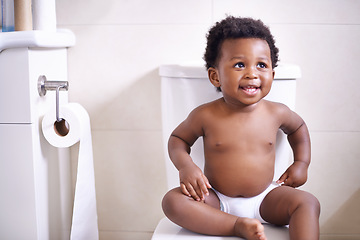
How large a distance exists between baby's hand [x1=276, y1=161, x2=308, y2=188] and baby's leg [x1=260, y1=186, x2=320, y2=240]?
0.19 ft

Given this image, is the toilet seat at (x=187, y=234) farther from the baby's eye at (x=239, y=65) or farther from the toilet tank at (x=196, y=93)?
the baby's eye at (x=239, y=65)

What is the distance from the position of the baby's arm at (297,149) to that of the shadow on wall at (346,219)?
40 cm

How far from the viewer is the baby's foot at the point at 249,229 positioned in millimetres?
831

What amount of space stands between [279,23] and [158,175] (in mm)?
591

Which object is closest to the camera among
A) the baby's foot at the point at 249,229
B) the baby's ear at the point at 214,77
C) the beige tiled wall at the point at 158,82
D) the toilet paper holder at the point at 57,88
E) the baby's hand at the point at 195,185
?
the baby's foot at the point at 249,229

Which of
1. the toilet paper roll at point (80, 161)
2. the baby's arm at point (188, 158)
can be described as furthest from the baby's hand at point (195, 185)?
the toilet paper roll at point (80, 161)

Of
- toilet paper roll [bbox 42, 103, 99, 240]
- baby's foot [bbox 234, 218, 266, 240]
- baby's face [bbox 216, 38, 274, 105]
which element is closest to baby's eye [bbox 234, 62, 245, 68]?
baby's face [bbox 216, 38, 274, 105]

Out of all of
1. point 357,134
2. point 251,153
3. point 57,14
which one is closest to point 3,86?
point 57,14

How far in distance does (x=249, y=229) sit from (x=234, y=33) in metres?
0.43

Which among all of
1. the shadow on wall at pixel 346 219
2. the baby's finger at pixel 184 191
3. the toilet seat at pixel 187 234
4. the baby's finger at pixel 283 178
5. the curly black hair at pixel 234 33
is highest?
the curly black hair at pixel 234 33

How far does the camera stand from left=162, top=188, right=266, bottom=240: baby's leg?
0.85m

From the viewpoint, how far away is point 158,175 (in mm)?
1400

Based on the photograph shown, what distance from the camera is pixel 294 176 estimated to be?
106 centimetres

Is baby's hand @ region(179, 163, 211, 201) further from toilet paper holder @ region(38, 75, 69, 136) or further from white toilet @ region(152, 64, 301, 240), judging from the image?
toilet paper holder @ region(38, 75, 69, 136)
